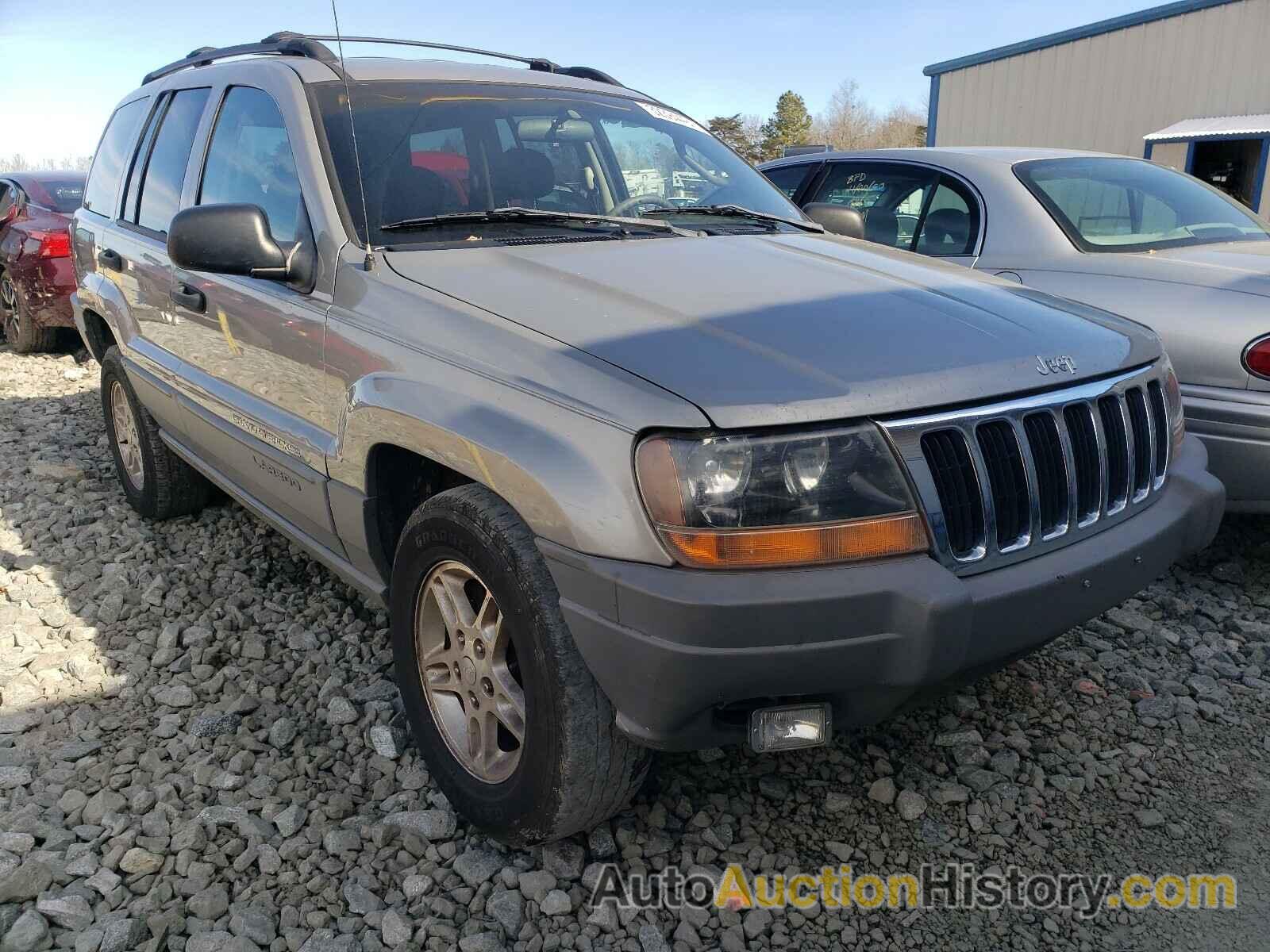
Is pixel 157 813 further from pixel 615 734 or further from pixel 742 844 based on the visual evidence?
pixel 742 844

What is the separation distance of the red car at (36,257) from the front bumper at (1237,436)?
789cm

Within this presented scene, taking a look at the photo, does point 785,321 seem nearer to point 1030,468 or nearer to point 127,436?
point 1030,468

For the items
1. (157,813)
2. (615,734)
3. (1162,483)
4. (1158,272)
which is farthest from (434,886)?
(1158,272)

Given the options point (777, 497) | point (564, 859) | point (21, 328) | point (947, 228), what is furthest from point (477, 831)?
point (21, 328)

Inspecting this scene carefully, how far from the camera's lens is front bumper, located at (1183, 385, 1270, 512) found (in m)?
3.35

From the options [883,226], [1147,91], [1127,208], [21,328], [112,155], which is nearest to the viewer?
[1127,208]

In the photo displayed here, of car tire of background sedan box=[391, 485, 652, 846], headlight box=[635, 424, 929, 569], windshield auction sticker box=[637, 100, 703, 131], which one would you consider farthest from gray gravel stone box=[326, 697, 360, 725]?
windshield auction sticker box=[637, 100, 703, 131]

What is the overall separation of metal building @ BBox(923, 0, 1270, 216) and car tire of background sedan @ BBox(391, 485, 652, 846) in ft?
51.4

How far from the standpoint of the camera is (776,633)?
68.3 inches

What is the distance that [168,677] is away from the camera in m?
3.15

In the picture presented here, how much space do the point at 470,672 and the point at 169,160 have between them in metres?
2.71

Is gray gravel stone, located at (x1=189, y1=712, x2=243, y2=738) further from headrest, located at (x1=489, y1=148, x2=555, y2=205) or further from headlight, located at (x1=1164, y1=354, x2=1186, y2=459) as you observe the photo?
headlight, located at (x1=1164, y1=354, x2=1186, y2=459)

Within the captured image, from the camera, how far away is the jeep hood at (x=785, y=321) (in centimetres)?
184

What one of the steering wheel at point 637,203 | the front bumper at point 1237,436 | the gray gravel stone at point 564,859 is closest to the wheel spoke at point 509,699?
the gray gravel stone at point 564,859
